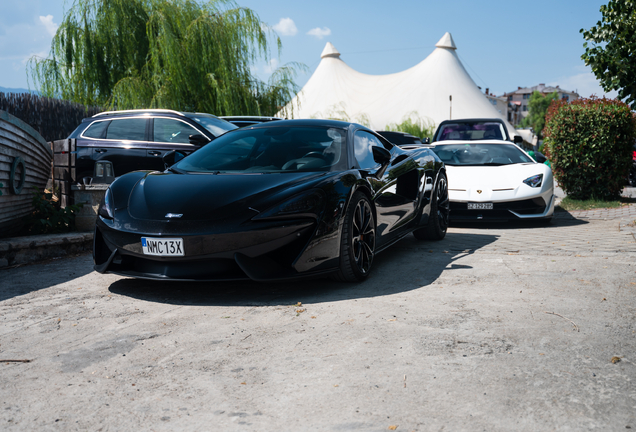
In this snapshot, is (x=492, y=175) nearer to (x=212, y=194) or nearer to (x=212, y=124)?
(x=212, y=124)

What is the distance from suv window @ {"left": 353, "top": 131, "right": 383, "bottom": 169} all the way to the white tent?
186 feet

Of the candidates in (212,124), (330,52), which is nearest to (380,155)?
(212,124)

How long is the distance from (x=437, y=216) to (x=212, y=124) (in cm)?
417

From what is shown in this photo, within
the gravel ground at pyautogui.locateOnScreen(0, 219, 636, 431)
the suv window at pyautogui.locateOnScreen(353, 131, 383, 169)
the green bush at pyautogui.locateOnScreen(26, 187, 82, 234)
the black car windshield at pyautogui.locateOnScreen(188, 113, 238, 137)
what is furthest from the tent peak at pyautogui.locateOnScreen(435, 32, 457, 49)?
the gravel ground at pyautogui.locateOnScreen(0, 219, 636, 431)

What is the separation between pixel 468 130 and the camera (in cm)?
1412

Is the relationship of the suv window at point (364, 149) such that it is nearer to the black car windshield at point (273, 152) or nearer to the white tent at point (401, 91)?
the black car windshield at point (273, 152)

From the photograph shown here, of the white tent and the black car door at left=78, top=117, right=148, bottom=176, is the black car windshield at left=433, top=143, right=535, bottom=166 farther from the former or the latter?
the white tent

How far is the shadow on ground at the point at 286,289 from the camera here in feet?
13.9

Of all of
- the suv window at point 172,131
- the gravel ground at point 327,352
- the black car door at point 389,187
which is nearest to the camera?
→ the gravel ground at point 327,352

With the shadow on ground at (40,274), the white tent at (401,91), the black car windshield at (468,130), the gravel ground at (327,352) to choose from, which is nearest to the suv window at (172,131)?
the shadow on ground at (40,274)

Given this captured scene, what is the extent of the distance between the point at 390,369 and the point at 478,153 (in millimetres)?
A: 7627

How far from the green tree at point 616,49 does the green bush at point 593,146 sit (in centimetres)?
287

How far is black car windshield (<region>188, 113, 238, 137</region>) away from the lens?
30.2 ft

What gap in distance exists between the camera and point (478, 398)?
2.49m
